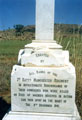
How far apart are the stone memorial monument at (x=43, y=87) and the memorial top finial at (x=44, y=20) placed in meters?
0.24

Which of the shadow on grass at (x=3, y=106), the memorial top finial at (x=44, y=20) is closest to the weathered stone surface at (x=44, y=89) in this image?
the memorial top finial at (x=44, y=20)

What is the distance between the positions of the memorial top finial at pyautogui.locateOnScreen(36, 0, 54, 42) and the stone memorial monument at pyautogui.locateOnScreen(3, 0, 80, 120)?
24 centimetres

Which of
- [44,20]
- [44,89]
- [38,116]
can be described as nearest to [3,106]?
[38,116]

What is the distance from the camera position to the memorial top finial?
9.97 feet

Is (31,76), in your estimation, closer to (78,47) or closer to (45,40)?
(45,40)

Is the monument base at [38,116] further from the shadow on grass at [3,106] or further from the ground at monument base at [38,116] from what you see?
the shadow on grass at [3,106]

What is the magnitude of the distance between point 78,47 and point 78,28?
0.54 m

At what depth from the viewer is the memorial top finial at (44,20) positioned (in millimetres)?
3039

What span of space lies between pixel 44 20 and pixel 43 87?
1012 millimetres

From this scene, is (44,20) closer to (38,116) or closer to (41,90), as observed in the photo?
(41,90)

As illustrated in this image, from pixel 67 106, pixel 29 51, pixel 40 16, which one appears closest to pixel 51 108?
pixel 67 106

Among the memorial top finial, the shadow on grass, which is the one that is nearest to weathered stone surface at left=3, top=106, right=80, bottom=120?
the memorial top finial

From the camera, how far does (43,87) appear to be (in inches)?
113

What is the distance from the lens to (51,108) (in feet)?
9.46
